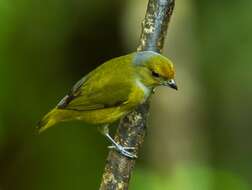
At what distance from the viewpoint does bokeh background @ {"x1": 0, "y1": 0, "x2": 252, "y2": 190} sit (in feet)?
19.3

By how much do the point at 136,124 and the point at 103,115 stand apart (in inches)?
10.5

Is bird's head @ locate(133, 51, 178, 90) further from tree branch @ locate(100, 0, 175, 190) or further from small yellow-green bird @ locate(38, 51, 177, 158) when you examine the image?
tree branch @ locate(100, 0, 175, 190)

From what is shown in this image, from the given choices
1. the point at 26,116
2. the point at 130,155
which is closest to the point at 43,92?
the point at 26,116

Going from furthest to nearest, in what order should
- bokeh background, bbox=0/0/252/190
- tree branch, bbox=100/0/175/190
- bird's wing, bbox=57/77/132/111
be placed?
bokeh background, bbox=0/0/252/190
bird's wing, bbox=57/77/132/111
tree branch, bbox=100/0/175/190

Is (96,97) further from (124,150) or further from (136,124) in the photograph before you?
(124,150)

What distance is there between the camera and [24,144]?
6.04 meters

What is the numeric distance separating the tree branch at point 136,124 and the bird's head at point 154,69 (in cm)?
12

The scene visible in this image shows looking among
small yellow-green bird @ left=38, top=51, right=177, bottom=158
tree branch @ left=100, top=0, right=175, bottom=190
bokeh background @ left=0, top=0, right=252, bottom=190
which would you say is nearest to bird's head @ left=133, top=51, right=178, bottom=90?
small yellow-green bird @ left=38, top=51, right=177, bottom=158

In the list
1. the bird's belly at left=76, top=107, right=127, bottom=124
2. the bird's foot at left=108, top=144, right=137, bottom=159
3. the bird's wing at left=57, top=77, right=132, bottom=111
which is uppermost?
the bird's wing at left=57, top=77, right=132, bottom=111

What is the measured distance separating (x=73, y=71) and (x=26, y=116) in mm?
577

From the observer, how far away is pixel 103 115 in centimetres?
496

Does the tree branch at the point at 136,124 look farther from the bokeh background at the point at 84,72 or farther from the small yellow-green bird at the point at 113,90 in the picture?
the bokeh background at the point at 84,72

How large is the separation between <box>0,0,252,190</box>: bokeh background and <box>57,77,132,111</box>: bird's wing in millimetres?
906

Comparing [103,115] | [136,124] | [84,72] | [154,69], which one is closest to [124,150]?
[136,124]
